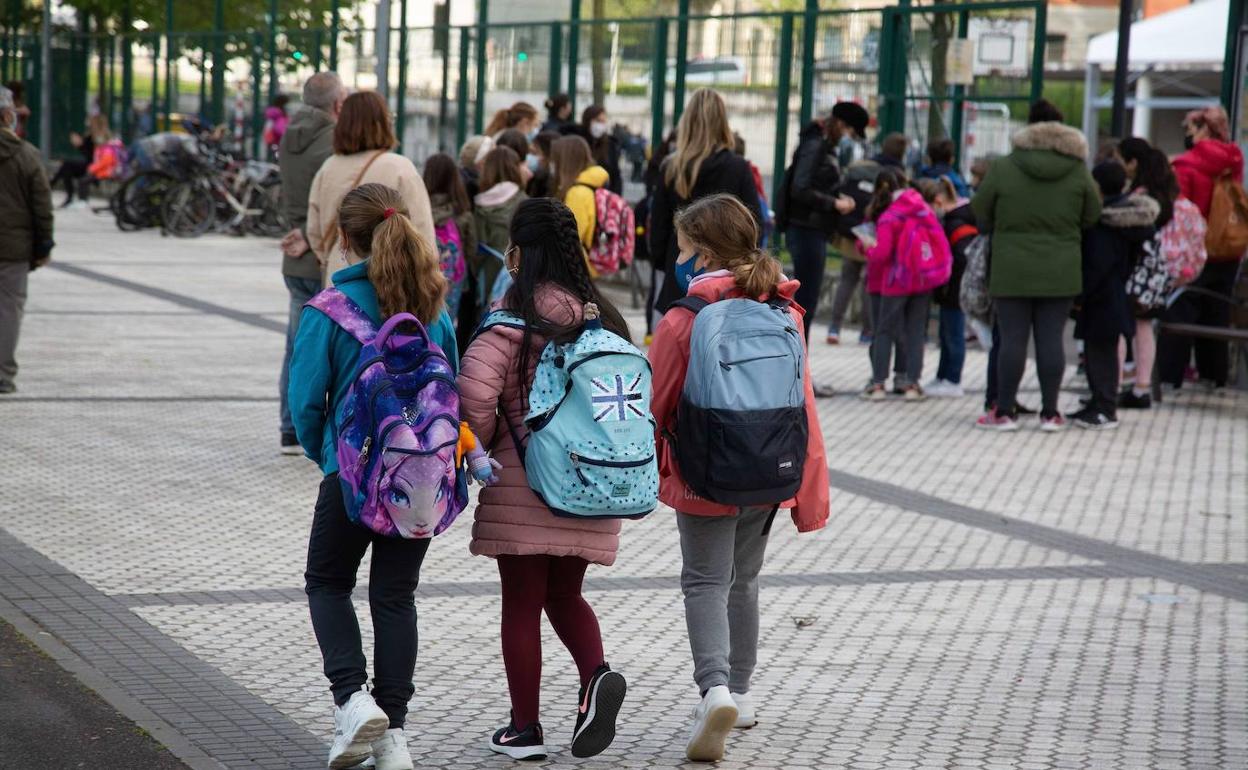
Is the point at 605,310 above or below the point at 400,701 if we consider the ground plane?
above

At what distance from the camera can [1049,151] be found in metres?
10.4

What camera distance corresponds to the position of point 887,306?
1171cm

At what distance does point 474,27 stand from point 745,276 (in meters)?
19.1

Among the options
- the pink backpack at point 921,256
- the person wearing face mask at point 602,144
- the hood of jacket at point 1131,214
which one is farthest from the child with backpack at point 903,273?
the person wearing face mask at point 602,144

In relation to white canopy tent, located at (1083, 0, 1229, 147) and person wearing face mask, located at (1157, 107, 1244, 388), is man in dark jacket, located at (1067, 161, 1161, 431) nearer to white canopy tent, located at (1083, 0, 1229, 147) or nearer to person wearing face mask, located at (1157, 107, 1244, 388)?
person wearing face mask, located at (1157, 107, 1244, 388)

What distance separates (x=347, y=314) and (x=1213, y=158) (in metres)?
9.30

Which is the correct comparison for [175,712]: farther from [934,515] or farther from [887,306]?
[887,306]

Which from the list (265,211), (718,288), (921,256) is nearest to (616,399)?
(718,288)

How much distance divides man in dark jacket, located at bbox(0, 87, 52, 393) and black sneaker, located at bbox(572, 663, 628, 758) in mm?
6798

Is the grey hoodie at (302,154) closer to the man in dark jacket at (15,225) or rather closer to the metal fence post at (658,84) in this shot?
the man in dark jacket at (15,225)

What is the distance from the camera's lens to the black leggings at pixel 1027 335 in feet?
34.7

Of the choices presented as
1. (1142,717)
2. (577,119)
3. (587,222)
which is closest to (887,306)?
(587,222)

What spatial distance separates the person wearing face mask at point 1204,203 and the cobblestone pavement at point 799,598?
5.41 ft

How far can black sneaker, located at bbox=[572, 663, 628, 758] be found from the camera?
464 cm
